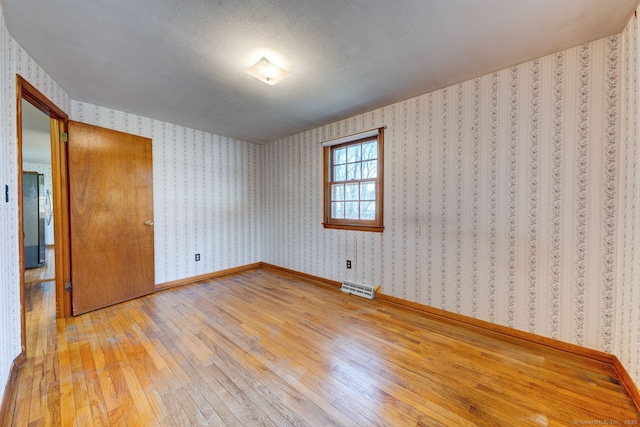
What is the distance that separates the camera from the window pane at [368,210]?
3.02 m

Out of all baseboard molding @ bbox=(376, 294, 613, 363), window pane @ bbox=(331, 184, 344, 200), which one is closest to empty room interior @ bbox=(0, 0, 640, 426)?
baseboard molding @ bbox=(376, 294, 613, 363)

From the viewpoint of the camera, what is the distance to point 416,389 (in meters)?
1.48

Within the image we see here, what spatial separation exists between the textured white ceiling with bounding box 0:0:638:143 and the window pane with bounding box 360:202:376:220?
1279mm

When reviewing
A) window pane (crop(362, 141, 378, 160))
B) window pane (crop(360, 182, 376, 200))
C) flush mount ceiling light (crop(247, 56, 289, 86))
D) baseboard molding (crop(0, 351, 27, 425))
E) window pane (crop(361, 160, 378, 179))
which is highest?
flush mount ceiling light (crop(247, 56, 289, 86))

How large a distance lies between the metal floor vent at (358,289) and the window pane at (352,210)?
2.96 ft

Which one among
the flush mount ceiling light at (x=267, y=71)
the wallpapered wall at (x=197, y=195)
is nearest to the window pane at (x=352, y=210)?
the flush mount ceiling light at (x=267, y=71)

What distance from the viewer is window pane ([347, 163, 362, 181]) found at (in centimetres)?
318

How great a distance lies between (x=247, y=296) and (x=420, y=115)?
9.73ft

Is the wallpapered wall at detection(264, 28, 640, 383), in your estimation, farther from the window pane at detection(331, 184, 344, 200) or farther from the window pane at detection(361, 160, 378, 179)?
the window pane at detection(331, 184, 344, 200)

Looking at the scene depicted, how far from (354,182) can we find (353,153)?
16.1 inches

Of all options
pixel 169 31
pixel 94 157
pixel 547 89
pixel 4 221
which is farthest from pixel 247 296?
pixel 547 89

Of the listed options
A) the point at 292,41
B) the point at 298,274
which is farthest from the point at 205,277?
the point at 292,41

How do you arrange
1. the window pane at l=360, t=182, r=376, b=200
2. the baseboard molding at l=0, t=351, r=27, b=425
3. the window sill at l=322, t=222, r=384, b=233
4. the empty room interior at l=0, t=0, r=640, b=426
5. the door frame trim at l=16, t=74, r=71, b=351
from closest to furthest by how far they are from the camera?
the baseboard molding at l=0, t=351, r=27, b=425 < the empty room interior at l=0, t=0, r=640, b=426 < the door frame trim at l=16, t=74, r=71, b=351 < the window sill at l=322, t=222, r=384, b=233 < the window pane at l=360, t=182, r=376, b=200

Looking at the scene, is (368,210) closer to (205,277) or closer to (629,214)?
(629,214)
